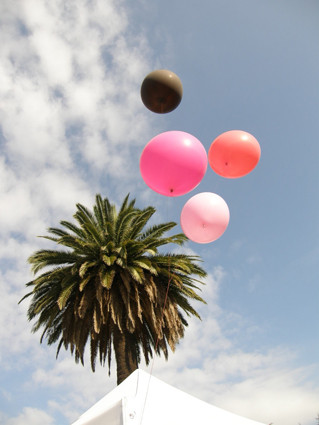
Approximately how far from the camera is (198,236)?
719 cm

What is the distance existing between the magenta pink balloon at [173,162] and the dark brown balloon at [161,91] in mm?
533

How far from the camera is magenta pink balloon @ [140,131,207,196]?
592cm

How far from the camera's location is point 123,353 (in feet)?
38.0

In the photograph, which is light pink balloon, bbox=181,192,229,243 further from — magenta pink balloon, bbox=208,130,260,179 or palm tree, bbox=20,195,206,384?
palm tree, bbox=20,195,206,384

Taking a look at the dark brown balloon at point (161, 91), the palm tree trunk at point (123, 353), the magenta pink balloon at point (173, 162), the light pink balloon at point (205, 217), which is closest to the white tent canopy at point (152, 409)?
the light pink balloon at point (205, 217)

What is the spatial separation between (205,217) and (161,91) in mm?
2691

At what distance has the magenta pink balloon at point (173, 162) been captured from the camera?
233 inches

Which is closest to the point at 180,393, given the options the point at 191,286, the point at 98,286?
the point at 98,286

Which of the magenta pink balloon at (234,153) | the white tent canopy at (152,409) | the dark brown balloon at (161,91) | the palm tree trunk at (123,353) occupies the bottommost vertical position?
the white tent canopy at (152,409)

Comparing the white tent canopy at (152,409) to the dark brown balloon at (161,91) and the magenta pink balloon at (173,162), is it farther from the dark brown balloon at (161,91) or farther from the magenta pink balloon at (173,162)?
the dark brown balloon at (161,91)

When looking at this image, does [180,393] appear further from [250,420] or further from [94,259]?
[94,259]

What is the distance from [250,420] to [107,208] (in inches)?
408

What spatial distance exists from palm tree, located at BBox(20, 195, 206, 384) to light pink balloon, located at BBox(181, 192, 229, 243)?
15.0 ft

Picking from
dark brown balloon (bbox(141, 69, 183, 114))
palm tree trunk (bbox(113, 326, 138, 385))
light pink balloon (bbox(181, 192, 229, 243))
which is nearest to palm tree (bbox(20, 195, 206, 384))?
palm tree trunk (bbox(113, 326, 138, 385))
